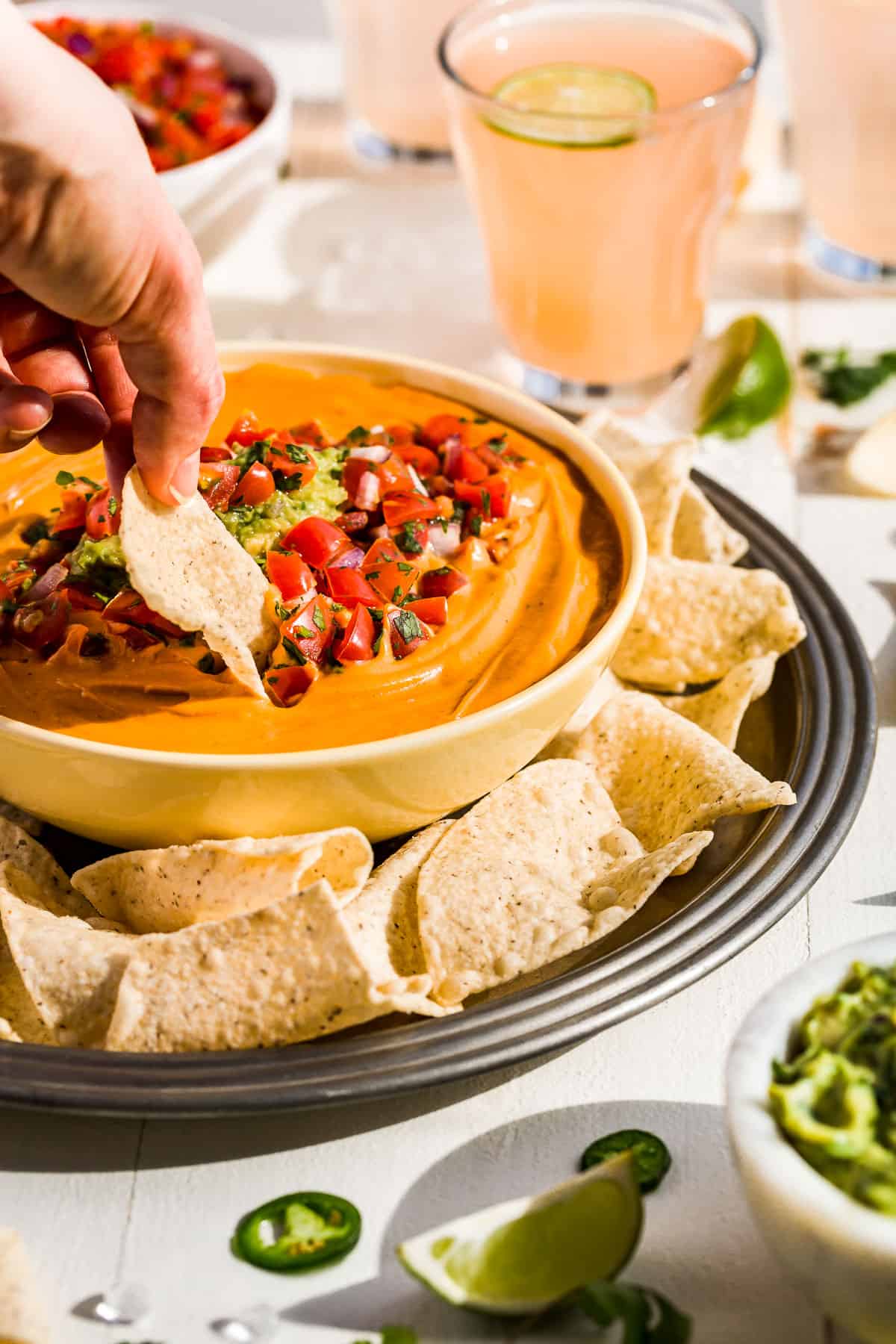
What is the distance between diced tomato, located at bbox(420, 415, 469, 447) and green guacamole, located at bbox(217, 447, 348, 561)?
24 centimetres

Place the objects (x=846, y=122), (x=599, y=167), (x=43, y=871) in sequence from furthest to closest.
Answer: (x=846, y=122) < (x=599, y=167) < (x=43, y=871)

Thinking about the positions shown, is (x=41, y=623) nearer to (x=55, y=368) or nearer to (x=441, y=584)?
(x=55, y=368)

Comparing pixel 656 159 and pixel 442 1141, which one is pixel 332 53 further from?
pixel 442 1141

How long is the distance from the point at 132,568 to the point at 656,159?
6.61 ft

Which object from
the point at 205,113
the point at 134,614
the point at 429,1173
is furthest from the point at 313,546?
the point at 205,113

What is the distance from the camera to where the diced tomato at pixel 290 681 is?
262 centimetres

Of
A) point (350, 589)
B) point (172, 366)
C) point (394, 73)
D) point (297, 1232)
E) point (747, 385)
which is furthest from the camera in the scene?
point (394, 73)

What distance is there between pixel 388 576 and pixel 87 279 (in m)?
0.82

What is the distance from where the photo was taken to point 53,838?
9.30 ft

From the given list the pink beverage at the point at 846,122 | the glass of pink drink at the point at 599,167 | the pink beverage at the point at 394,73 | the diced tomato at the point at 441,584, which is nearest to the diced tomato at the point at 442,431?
the diced tomato at the point at 441,584

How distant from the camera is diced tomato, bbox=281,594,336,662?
2.62 m

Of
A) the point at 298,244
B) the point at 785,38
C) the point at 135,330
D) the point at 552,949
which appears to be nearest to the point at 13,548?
the point at 135,330

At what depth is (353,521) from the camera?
288 centimetres

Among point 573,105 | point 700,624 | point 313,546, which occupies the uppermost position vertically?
point 573,105
